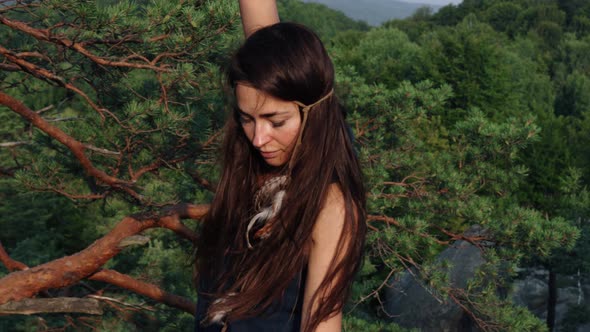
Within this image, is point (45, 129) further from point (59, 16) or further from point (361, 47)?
point (361, 47)

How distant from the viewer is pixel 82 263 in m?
3.95

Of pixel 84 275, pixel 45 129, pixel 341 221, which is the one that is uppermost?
pixel 341 221

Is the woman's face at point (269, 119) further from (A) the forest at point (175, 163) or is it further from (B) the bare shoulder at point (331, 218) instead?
(A) the forest at point (175, 163)

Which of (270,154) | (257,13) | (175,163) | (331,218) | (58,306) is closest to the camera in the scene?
(331,218)

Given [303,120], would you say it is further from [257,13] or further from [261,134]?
[257,13]

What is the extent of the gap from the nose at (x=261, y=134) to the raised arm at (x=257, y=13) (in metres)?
0.69

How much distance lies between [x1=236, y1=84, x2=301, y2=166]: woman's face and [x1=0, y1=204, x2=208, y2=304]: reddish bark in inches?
93.0

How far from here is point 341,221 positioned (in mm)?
1640

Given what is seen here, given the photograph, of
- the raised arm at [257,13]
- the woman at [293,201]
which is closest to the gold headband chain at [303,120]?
the woman at [293,201]

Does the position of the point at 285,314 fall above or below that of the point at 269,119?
below

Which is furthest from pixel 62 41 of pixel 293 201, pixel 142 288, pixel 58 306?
pixel 293 201

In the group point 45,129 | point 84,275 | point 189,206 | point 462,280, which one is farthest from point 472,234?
point 462,280

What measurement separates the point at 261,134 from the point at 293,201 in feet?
0.64

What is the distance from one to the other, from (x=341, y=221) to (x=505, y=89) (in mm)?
22720
